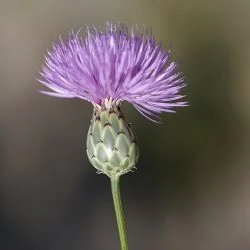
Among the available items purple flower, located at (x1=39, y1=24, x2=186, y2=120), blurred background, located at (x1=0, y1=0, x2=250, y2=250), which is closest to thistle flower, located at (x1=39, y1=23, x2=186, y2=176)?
purple flower, located at (x1=39, y1=24, x2=186, y2=120)

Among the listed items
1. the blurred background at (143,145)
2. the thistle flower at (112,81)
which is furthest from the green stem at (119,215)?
the blurred background at (143,145)

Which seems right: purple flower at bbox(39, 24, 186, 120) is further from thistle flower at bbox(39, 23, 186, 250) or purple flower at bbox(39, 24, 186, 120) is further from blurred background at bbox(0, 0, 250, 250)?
blurred background at bbox(0, 0, 250, 250)

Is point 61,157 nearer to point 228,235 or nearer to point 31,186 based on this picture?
point 31,186

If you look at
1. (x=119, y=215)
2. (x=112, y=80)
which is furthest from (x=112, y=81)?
(x=119, y=215)

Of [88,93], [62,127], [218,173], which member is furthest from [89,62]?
[218,173]

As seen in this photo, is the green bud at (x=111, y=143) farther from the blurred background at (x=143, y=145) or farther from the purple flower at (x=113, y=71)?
the blurred background at (x=143, y=145)

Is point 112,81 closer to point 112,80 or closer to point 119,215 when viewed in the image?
Answer: point 112,80
